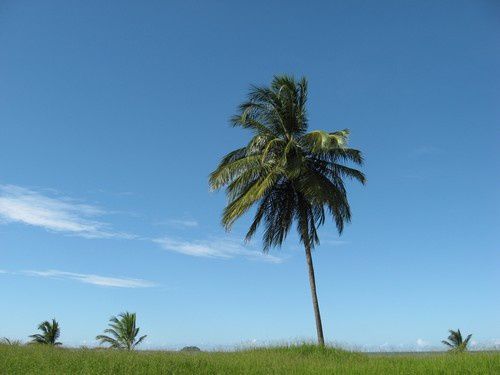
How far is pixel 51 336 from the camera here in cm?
4594

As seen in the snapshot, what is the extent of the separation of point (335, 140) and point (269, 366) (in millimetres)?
10548

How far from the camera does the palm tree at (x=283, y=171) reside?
2189 cm

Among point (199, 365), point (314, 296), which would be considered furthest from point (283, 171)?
point (199, 365)

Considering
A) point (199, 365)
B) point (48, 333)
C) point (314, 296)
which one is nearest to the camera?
point (199, 365)

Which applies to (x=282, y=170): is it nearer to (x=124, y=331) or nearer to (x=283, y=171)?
(x=283, y=171)

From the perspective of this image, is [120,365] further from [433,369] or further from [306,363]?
[433,369]

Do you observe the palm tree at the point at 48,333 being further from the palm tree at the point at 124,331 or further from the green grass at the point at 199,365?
the green grass at the point at 199,365

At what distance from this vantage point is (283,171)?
2198cm

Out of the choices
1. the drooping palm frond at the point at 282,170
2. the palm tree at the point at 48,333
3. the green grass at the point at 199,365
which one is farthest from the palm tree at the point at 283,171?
the palm tree at the point at 48,333

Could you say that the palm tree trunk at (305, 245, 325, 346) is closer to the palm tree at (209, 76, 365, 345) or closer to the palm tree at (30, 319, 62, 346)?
the palm tree at (209, 76, 365, 345)

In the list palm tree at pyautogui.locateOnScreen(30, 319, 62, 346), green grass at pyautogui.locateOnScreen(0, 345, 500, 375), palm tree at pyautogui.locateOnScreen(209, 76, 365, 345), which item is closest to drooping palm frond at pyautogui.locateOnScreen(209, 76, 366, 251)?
palm tree at pyautogui.locateOnScreen(209, 76, 365, 345)

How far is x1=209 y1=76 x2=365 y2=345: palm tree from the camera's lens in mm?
21891

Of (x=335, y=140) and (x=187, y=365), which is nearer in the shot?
(x=187, y=365)

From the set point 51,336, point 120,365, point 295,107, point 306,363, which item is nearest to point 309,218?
point 295,107
